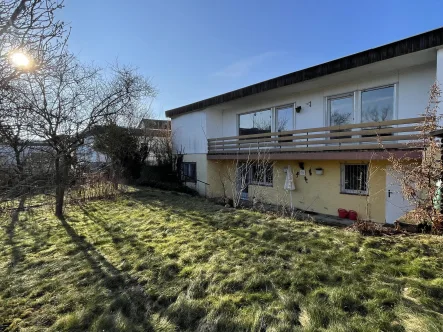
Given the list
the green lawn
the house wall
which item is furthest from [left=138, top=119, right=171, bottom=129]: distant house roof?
the green lawn

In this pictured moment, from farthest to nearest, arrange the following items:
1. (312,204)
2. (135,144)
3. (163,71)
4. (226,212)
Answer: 1. (135,144)
2. (163,71)
3. (312,204)
4. (226,212)

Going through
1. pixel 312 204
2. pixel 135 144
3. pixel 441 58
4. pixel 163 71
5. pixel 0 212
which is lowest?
pixel 312 204

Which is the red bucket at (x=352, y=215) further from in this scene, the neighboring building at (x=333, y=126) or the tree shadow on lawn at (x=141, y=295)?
the tree shadow on lawn at (x=141, y=295)

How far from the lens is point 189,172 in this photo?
15.7 metres

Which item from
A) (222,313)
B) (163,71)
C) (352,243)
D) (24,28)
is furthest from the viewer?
(163,71)

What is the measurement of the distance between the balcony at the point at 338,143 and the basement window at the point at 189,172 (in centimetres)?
184

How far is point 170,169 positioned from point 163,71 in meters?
6.10

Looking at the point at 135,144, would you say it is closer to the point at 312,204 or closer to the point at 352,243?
the point at 312,204

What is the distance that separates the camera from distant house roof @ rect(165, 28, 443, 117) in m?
6.22

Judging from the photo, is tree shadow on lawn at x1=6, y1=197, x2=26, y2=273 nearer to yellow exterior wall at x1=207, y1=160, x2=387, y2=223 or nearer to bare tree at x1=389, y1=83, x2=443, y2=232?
yellow exterior wall at x1=207, y1=160, x2=387, y2=223

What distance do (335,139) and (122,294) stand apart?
8002 millimetres

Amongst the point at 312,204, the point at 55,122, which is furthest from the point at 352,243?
the point at 55,122

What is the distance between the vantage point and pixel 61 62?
11.0ft

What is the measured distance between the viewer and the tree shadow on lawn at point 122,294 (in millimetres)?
2861
